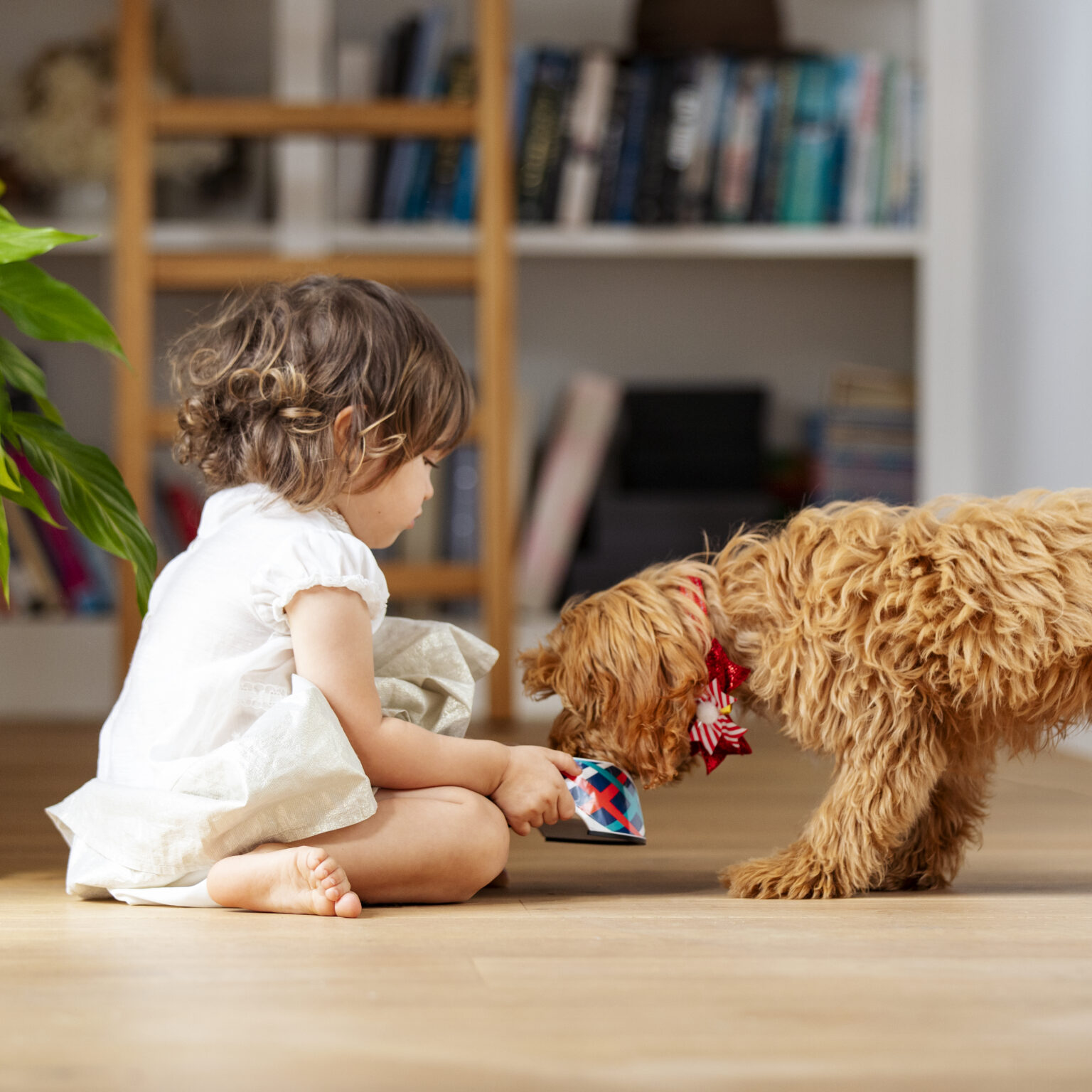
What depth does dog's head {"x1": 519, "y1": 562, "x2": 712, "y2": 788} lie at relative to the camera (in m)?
0.92

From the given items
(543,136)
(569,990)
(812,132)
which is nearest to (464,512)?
(543,136)

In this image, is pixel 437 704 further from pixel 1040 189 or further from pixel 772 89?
pixel 772 89

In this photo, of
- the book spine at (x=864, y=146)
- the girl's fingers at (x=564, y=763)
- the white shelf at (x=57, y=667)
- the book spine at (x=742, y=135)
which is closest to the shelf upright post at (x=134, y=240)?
the white shelf at (x=57, y=667)

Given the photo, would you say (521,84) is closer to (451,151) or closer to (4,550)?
(451,151)

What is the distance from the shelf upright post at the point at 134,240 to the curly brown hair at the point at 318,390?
1.36 metres

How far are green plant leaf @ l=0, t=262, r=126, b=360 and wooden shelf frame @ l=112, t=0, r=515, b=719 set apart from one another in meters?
1.31

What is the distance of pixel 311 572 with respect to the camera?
887mm

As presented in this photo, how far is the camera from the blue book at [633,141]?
2.37 meters

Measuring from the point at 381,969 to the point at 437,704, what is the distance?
1.12ft

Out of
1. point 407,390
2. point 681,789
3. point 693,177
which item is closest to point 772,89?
point 693,177

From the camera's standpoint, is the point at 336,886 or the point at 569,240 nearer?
the point at 336,886

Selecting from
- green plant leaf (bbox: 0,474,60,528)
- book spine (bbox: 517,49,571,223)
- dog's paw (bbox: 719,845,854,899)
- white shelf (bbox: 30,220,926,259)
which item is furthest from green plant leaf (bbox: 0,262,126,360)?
book spine (bbox: 517,49,571,223)

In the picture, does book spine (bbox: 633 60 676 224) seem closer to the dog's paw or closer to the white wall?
the white wall

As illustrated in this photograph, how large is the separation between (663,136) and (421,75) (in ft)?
1.50
